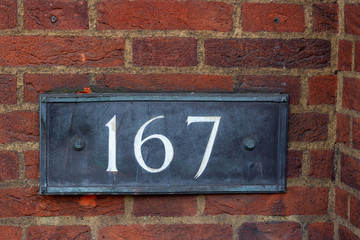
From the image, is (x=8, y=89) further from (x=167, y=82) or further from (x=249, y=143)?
(x=249, y=143)

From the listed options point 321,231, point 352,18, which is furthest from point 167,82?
point 321,231

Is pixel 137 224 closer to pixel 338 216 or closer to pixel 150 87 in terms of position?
pixel 150 87

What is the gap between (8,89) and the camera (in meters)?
1.24

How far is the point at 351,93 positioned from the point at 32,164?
2.77 ft

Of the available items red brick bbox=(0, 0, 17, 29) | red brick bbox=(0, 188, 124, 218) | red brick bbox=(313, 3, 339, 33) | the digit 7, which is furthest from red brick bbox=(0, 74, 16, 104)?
red brick bbox=(313, 3, 339, 33)

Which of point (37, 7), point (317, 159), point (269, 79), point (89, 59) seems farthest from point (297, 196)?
point (37, 7)

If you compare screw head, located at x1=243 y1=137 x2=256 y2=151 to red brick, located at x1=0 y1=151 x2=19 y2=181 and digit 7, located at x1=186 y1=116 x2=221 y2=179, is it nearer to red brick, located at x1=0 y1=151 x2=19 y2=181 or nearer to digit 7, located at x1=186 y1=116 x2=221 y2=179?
digit 7, located at x1=186 y1=116 x2=221 y2=179

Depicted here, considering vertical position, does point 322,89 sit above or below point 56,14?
below

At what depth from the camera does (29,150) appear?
1.26 meters

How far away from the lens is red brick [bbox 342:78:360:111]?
46.6 inches

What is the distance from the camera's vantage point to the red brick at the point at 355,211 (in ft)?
3.92

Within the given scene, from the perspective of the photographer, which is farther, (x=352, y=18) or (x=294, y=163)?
(x=294, y=163)

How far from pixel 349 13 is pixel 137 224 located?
778 millimetres

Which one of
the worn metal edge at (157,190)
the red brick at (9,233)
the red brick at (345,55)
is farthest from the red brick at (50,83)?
the red brick at (345,55)
